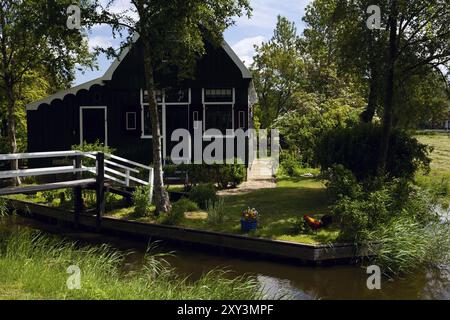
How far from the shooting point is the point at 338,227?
11391mm

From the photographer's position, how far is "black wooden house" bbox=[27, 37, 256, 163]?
779 inches

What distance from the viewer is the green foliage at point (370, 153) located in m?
14.7

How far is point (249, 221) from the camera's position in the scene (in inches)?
437

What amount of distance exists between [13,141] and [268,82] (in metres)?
23.8

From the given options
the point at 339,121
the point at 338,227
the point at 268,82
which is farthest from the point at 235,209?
the point at 268,82

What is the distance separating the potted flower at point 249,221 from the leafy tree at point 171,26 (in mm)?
2711

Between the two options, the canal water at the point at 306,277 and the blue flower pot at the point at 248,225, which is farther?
the blue flower pot at the point at 248,225

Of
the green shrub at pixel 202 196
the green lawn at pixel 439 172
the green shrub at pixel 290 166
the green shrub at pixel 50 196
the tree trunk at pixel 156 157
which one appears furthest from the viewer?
the green shrub at pixel 290 166

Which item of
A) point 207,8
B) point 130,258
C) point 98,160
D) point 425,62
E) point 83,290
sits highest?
point 207,8

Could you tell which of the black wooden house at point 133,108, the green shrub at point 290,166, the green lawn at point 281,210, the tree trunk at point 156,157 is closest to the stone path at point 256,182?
the green lawn at point 281,210

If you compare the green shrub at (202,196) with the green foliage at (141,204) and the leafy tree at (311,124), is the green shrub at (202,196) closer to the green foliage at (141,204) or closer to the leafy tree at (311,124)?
the green foliage at (141,204)

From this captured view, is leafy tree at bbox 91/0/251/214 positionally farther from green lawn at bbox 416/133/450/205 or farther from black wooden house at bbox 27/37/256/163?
green lawn at bbox 416/133/450/205

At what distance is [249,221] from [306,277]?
211 centimetres

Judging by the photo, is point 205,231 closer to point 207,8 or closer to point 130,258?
point 130,258
